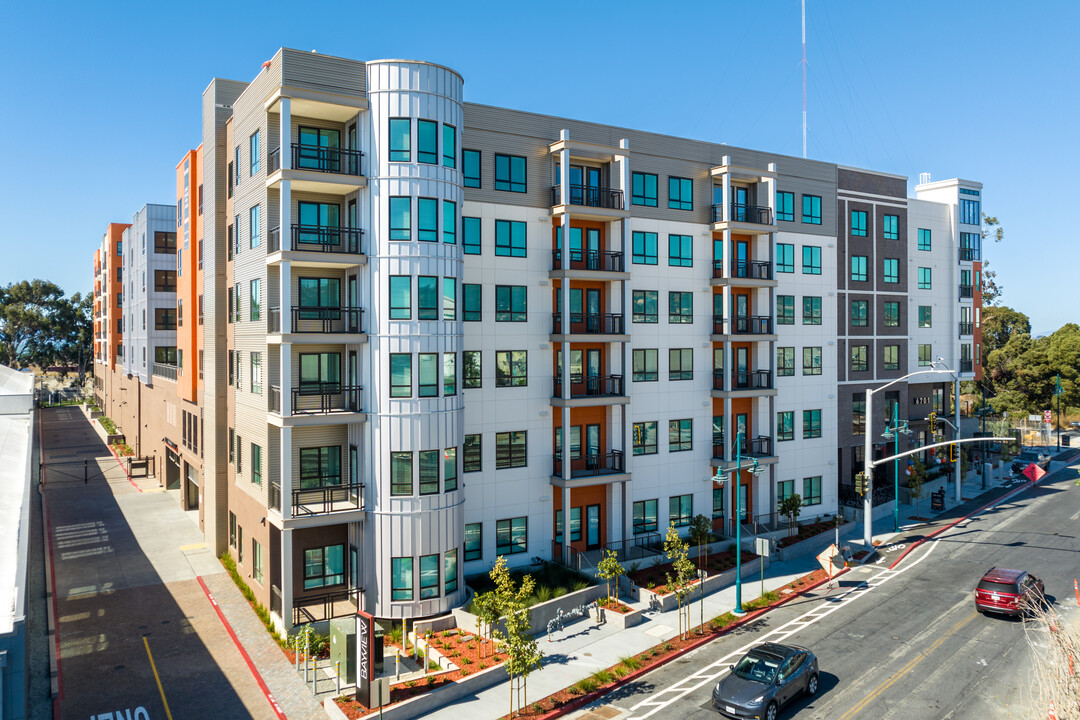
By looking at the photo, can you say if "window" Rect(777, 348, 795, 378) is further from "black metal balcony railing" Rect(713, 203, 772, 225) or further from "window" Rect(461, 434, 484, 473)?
"window" Rect(461, 434, 484, 473)

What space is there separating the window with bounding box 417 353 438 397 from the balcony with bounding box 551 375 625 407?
791 cm

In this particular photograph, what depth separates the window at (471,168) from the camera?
32.8 metres

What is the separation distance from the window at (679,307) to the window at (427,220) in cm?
1545

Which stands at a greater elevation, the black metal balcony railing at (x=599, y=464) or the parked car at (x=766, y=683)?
the black metal balcony railing at (x=599, y=464)

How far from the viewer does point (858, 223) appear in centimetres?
4884

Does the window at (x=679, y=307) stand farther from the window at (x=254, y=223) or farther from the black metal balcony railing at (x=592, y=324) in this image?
the window at (x=254, y=223)

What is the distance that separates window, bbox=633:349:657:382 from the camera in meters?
37.8

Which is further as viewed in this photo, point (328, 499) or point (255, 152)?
point (255, 152)

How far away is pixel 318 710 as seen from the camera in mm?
22297

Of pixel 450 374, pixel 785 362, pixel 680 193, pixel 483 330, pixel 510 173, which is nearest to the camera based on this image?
pixel 450 374

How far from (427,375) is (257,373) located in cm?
804

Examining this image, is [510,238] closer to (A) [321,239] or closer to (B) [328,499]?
(A) [321,239]

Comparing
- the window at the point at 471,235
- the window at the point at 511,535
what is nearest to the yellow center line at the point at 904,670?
the window at the point at 511,535

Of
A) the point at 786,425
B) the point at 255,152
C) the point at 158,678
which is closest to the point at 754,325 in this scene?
the point at 786,425
